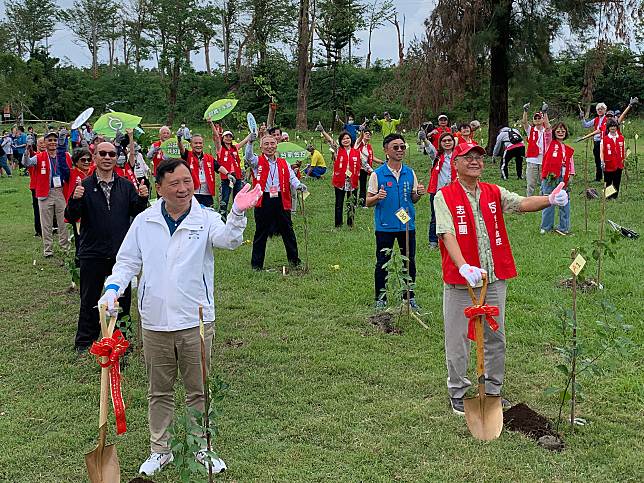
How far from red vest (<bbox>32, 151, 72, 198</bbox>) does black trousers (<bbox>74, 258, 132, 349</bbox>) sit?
4400 millimetres

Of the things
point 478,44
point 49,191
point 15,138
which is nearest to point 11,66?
point 15,138

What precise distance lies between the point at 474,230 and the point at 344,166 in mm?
7709

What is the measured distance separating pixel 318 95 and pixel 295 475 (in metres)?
37.6

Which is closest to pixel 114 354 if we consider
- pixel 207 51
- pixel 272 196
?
pixel 272 196

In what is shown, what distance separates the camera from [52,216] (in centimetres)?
1062

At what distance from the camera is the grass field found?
13.9ft

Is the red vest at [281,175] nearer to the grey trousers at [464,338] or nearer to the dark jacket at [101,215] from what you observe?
the dark jacket at [101,215]

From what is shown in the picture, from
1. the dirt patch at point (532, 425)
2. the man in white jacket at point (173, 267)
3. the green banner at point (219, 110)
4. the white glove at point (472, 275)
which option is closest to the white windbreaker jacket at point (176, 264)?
the man in white jacket at point (173, 267)

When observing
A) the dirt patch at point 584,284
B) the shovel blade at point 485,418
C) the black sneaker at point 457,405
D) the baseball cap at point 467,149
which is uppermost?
the baseball cap at point 467,149

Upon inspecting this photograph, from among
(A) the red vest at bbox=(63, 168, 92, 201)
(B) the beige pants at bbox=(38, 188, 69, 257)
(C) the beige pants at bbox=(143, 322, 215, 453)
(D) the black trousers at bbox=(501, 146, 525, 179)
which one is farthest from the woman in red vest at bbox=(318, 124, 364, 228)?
(C) the beige pants at bbox=(143, 322, 215, 453)

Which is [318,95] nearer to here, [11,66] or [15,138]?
[11,66]

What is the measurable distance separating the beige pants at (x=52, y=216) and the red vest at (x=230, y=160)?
325 cm

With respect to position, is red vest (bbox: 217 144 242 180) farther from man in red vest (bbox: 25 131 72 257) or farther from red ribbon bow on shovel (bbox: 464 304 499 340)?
red ribbon bow on shovel (bbox: 464 304 499 340)

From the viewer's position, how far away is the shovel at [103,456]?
11.7 ft
